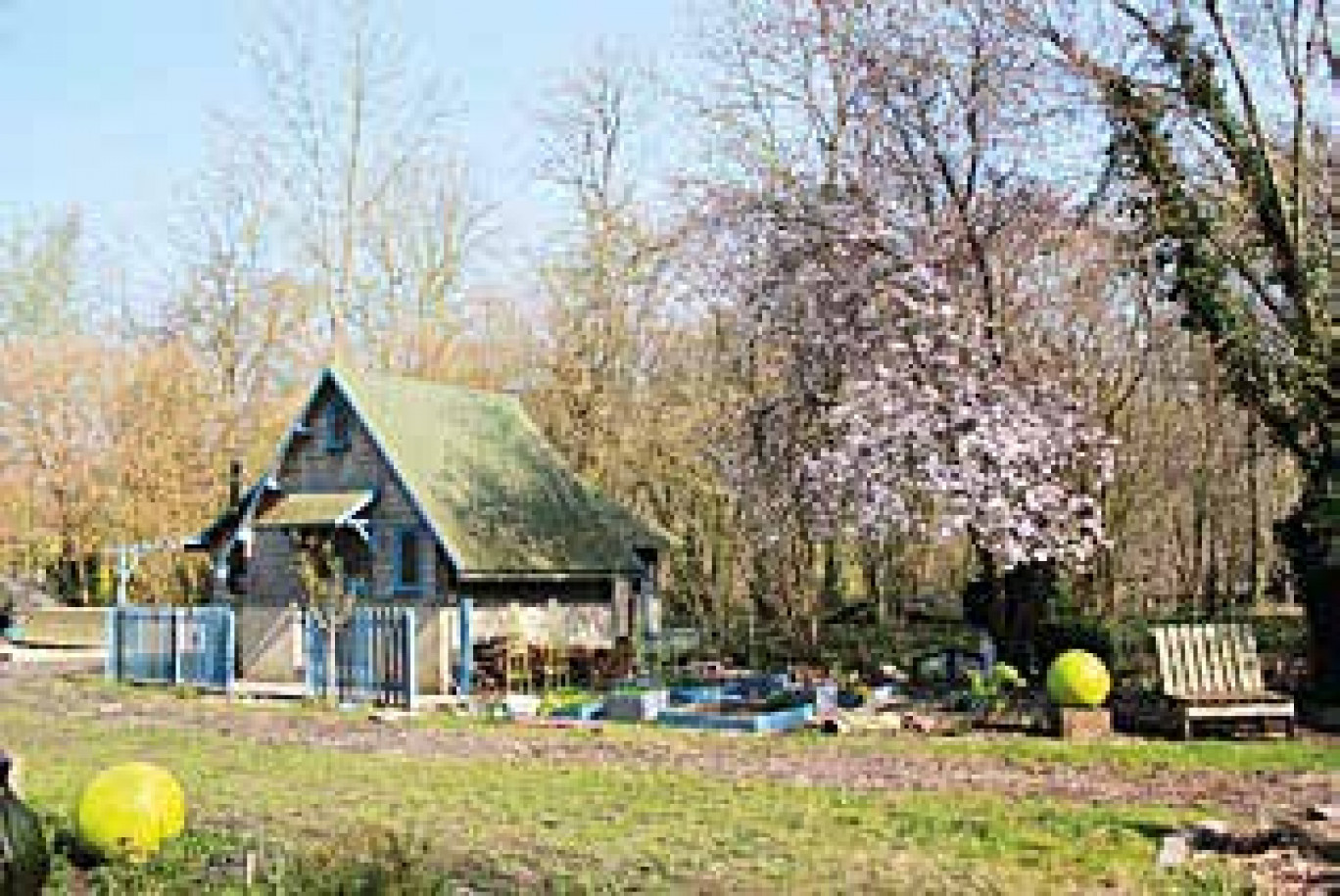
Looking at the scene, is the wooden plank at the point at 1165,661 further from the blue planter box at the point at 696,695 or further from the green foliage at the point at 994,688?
the blue planter box at the point at 696,695

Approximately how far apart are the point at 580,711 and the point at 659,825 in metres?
7.30

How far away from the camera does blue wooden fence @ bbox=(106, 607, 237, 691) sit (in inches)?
819

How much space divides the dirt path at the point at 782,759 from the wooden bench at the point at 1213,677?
2219 millimetres

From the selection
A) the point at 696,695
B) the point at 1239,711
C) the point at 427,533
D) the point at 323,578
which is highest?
the point at 427,533

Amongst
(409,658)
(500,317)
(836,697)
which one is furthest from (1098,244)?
(500,317)

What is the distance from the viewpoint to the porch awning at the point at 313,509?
2058 centimetres

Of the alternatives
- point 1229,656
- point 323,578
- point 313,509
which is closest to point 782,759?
point 1229,656

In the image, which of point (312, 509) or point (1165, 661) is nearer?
point (1165, 661)

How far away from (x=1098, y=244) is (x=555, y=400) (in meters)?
14.7

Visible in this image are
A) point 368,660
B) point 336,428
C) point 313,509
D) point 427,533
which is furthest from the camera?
point 336,428

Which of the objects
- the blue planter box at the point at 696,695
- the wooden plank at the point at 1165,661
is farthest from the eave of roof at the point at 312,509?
the wooden plank at the point at 1165,661

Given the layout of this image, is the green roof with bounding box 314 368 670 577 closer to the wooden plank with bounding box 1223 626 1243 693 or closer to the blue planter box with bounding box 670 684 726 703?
the blue planter box with bounding box 670 684 726 703

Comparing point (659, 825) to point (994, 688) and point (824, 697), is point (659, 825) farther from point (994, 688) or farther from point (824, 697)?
point (824, 697)

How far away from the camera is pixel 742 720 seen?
49.0 feet
